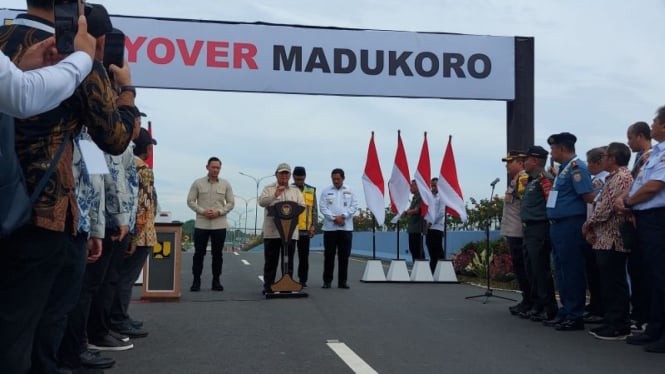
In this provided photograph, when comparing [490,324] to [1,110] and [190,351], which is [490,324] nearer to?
[190,351]

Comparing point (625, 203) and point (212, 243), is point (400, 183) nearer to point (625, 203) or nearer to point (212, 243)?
point (212, 243)

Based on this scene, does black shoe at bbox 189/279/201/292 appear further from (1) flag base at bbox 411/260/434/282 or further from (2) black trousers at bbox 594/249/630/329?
(2) black trousers at bbox 594/249/630/329

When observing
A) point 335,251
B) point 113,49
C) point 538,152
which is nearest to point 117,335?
point 113,49

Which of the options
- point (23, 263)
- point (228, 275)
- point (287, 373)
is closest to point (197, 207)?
point (228, 275)

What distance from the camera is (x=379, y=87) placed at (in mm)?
13367

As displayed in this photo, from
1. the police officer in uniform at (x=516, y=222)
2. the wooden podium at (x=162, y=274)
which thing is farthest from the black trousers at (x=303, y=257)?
the police officer in uniform at (x=516, y=222)

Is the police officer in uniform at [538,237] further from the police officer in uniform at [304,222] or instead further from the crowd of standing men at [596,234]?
the police officer in uniform at [304,222]

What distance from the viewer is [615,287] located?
6.78 metres

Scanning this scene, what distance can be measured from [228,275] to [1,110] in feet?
41.3

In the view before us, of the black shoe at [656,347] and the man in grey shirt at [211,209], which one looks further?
the man in grey shirt at [211,209]

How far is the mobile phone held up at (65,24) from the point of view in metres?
2.47

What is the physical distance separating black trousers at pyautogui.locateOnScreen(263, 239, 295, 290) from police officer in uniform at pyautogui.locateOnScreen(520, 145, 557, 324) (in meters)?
3.64

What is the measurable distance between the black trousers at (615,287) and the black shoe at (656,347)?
67 centimetres

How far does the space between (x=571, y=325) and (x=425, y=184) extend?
7251 millimetres
